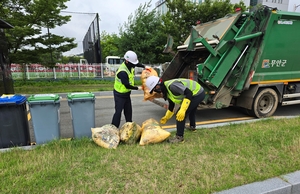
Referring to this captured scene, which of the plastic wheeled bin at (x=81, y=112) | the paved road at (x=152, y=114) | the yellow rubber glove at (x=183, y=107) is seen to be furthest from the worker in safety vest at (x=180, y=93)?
the paved road at (x=152, y=114)

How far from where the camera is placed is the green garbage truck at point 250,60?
4.58 m

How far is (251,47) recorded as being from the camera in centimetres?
481

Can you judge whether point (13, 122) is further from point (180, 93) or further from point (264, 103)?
point (264, 103)

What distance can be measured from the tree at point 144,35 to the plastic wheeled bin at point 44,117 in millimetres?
12378

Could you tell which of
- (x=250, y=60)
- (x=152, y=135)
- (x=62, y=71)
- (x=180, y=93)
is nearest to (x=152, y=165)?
(x=152, y=135)

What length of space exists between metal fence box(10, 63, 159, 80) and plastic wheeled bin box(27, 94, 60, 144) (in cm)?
913

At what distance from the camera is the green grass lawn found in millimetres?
2271

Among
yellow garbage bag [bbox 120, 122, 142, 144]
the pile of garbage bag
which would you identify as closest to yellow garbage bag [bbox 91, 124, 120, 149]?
→ the pile of garbage bag

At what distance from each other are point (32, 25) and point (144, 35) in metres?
7.76

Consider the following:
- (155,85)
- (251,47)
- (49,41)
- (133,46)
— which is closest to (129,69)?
(155,85)

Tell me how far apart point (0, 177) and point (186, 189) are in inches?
83.0

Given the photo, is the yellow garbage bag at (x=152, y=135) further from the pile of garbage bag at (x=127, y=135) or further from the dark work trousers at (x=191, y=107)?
the dark work trousers at (x=191, y=107)

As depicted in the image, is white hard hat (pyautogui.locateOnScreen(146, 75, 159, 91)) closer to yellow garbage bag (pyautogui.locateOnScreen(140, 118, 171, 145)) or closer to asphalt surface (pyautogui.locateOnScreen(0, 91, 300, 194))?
yellow garbage bag (pyautogui.locateOnScreen(140, 118, 171, 145))

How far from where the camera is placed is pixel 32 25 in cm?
951
